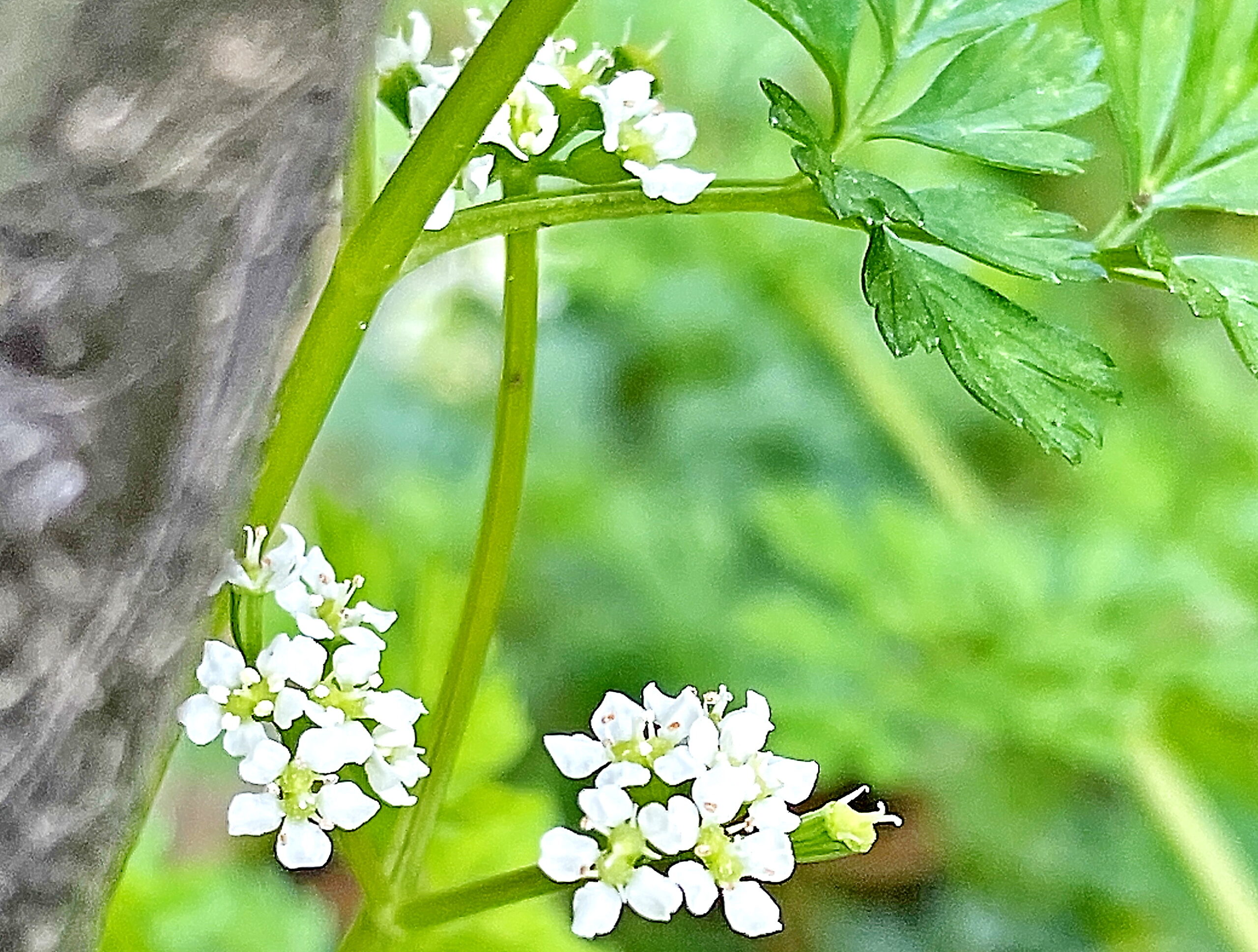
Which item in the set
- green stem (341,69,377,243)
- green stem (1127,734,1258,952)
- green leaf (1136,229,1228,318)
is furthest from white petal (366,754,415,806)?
green stem (1127,734,1258,952)

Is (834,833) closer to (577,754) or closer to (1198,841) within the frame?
(577,754)

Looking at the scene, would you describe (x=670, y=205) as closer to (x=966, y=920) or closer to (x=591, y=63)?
(x=591, y=63)

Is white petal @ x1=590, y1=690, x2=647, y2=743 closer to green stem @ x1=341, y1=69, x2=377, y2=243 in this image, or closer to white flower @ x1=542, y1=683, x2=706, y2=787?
white flower @ x1=542, y1=683, x2=706, y2=787

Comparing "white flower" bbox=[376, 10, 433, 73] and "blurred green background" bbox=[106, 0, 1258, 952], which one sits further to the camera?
"blurred green background" bbox=[106, 0, 1258, 952]

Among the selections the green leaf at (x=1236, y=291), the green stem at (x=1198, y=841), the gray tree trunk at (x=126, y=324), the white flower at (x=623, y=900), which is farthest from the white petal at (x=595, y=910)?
the green stem at (x=1198, y=841)

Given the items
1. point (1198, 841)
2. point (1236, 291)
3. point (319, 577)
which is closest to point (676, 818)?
point (319, 577)

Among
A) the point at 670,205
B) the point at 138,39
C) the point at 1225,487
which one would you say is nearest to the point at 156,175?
the point at 138,39
